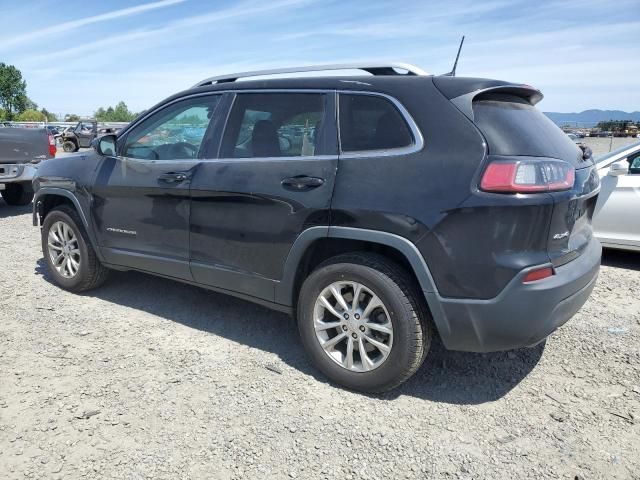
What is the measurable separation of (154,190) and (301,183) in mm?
1337

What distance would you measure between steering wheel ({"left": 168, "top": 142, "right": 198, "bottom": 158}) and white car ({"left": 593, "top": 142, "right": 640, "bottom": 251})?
4.25 meters

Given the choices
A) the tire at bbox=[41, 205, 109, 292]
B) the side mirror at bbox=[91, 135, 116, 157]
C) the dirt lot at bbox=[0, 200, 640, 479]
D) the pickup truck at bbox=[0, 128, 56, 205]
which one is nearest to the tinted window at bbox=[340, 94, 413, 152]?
the dirt lot at bbox=[0, 200, 640, 479]

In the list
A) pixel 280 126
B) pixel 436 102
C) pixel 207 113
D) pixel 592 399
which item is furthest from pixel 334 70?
pixel 592 399

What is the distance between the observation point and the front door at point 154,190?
372 cm

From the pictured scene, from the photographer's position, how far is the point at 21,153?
8742 mm

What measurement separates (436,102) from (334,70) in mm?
780

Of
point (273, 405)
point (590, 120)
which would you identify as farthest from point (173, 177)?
point (590, 120)

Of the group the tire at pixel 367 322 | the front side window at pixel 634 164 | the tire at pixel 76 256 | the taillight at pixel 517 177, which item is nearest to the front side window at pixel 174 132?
the tire at pixel 76 256

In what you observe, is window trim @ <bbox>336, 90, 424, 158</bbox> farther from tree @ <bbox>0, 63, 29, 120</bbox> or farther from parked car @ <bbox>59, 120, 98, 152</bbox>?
tree @ <bbox>0, 63, 29, 120</bbox>

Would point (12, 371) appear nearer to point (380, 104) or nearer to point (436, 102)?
point (380, 104)

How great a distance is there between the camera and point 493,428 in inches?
108

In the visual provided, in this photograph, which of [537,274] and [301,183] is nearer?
[537,274]

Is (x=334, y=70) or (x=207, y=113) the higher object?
(x=334, y=70)

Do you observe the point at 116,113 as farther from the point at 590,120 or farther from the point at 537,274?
the point at 537,274
